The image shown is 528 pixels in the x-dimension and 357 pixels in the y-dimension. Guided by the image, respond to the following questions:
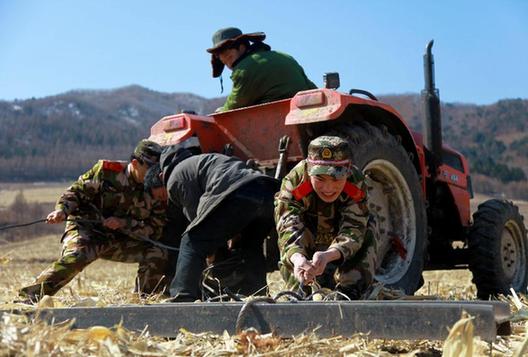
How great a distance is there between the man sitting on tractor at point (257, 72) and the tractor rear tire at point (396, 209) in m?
0.78

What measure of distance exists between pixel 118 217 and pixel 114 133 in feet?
373

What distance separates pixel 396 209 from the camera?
5.79 meters

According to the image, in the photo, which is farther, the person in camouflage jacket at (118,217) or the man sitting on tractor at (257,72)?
the person in camouflage jacket at (118,217)

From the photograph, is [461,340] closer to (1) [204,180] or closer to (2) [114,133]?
(1) [204,180]

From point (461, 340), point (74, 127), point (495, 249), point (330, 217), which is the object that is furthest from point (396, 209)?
point (74, 127)

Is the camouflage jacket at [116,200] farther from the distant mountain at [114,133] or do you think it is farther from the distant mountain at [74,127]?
the distant mountain at [74,127]

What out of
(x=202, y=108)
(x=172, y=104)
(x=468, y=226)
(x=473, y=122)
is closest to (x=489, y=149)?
(x=473, y=122)

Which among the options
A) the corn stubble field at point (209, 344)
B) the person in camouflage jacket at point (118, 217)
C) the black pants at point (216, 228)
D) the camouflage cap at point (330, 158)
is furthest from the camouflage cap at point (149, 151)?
the corn stubble field at point (209, 344)

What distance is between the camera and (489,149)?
96062 mm

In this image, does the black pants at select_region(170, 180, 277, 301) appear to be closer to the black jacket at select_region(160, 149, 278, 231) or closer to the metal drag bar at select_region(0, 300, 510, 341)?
the black jacket at select_region(160, 149, 278, 231)

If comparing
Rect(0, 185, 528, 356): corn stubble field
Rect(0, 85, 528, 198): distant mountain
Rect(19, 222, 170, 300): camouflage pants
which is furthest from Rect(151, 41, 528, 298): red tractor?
Rect(0, 85, 528, 198): distant mountain

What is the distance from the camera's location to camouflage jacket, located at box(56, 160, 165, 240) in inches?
249

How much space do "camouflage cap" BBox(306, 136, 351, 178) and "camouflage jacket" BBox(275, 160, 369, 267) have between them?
0.60 feet

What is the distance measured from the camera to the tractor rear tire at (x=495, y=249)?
20.3 ft
